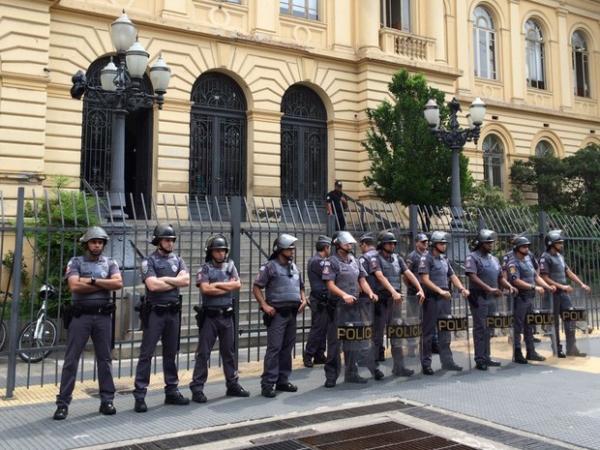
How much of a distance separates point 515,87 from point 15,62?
67.7 ft

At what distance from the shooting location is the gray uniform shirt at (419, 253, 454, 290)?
868 centimetres

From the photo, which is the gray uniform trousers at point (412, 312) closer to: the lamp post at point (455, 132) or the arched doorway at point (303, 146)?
the lamp post at point (455, 132)

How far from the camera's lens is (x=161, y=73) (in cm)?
1103

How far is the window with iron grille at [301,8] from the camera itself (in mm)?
19891

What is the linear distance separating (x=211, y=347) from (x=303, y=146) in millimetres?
13885

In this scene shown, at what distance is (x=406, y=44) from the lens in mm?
21453

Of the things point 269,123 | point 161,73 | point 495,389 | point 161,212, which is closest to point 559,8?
point 269,123

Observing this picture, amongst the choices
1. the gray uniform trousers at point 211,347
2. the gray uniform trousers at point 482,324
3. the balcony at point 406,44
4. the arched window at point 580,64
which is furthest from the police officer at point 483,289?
the arched window at point 580,64

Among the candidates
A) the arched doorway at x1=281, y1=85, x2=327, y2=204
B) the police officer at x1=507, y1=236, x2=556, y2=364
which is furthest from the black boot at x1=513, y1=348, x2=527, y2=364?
the arched doorway at x1=281, y1=85, x2=327, y2=204

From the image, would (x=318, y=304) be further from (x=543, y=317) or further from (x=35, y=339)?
(x=35, y=339)

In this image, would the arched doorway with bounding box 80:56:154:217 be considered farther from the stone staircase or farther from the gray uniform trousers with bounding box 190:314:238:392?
the gray uniform trousers with bounding box 190:314:238:392

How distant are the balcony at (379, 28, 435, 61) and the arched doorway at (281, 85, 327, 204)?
325 cm

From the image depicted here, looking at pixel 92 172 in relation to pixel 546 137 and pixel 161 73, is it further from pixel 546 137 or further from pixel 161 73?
pixel 546 137

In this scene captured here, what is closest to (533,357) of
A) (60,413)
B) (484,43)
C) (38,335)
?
(60,413)
